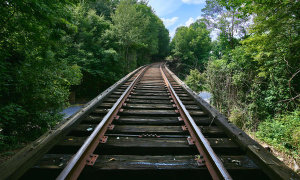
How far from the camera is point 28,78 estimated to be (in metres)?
4.37

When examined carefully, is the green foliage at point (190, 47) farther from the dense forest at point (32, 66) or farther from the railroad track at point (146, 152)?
the railroad track at point (146, 152)

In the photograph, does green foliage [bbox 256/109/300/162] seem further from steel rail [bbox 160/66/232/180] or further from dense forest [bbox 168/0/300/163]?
steel rail [bbox 160/66/232/180]

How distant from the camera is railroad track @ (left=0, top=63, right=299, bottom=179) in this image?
1.56 meters

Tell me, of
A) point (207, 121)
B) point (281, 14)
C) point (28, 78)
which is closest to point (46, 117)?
point (28, 78)

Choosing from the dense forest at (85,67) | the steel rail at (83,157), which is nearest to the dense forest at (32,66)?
the dense forest at (85,67)

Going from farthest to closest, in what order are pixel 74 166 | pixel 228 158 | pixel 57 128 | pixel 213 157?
pixel 57 128 → pixel 228 158 → pixel 213 157 → pixel 74 166

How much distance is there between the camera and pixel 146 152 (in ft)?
6.86

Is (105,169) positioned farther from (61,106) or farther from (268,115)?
(268,115)

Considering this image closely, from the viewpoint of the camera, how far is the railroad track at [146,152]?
5.10 ft

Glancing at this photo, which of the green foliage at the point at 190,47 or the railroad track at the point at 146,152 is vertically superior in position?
the green foliage at the point at 190,47

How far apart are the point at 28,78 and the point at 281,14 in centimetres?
976

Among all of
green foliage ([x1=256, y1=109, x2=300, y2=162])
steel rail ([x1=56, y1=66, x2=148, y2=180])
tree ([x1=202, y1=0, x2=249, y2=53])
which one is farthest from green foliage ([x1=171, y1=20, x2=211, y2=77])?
steel rail ([x1=56, y1=66, x2=148, y2=180])

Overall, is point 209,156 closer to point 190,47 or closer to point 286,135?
point 286,135

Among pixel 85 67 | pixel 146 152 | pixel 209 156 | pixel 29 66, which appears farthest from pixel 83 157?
pixel 85 67
